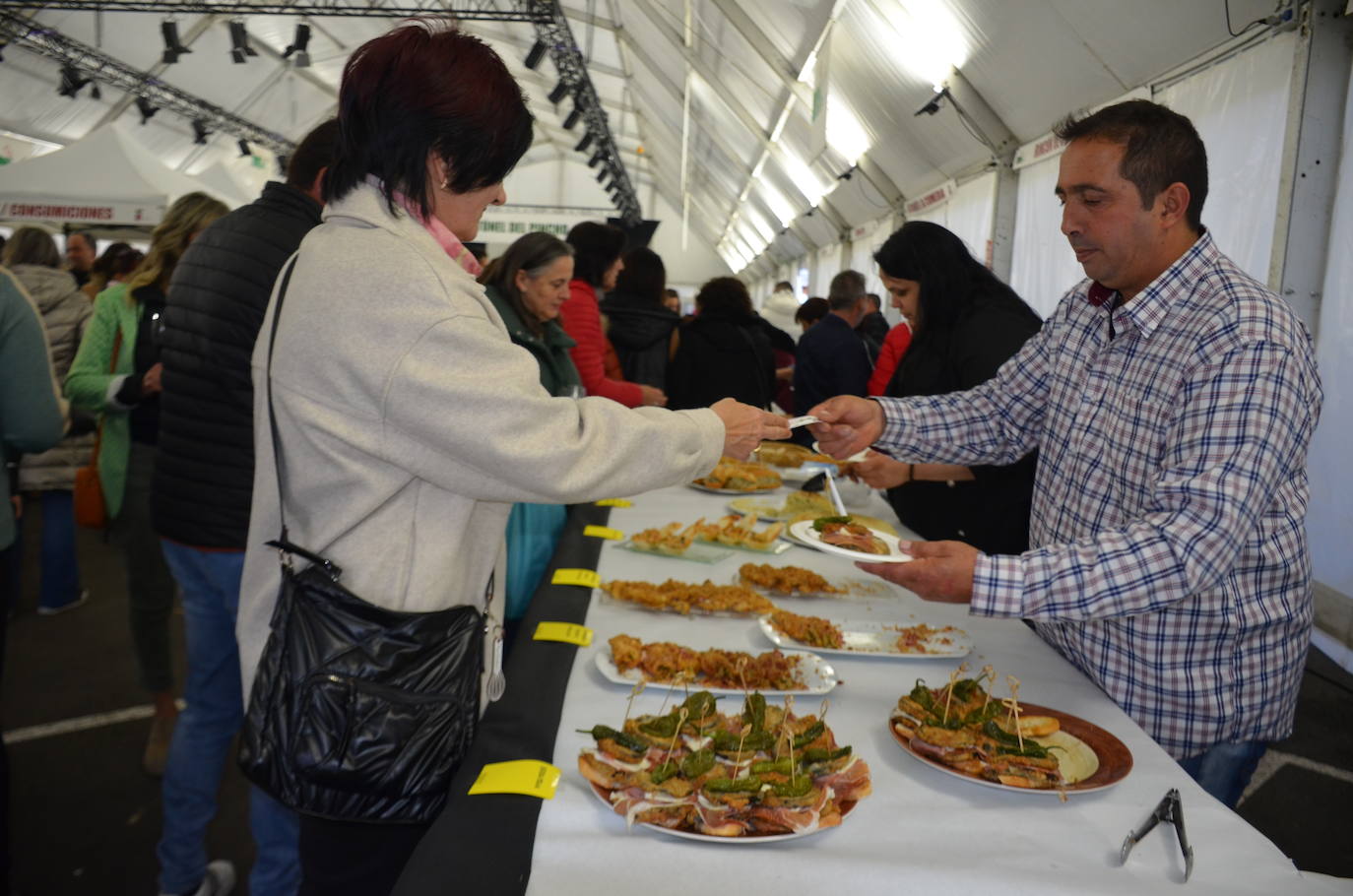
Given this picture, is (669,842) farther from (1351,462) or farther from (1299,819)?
(1351,462)

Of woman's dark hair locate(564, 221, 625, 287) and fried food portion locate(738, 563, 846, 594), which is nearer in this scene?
fried food portion locate(738, 563, 846, 594)

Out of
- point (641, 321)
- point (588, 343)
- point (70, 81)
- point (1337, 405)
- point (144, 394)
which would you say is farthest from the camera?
point (70, 81)

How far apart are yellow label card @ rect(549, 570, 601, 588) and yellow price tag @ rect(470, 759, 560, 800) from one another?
727 mm

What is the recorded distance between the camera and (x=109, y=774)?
2.75 m

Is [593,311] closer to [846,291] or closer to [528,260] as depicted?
[528,260]

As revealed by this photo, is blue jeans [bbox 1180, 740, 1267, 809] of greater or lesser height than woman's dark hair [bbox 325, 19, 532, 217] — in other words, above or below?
below

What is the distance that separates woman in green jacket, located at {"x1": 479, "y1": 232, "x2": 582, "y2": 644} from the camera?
227cm

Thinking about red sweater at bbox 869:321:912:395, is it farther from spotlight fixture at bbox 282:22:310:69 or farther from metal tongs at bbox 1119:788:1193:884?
spotlight fixture at bbox 282:22:310:69

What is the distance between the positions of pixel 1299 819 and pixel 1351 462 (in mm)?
1292

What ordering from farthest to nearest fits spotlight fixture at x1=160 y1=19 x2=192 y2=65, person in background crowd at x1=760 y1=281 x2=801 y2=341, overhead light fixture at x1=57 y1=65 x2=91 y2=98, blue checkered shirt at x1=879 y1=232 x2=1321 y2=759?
overhead light fixture at x1=57 y1=65 x2=91 y2=98
spotlight fixture at x1=160 y1=19 x2=192 y2=65
person in background crowd at x1=760 y1=281 x2=801 y2=341
blue checkered shirt at x1=879 y1=232 x2=1321 y2=759

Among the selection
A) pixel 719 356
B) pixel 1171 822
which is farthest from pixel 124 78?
pixel 1171 822

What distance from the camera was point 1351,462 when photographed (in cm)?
332

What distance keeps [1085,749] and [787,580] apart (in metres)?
0.78

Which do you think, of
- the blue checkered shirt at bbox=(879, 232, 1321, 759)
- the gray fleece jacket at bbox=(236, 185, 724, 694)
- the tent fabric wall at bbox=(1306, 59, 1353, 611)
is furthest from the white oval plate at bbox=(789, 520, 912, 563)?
the tent fabric wall at bbox=(1306, 59, 1353, 611)
